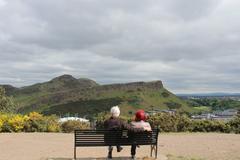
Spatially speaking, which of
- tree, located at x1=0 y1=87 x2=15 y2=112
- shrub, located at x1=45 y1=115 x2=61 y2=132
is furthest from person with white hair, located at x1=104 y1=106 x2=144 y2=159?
tree, located at x1=0 y1=87 x2=15 y2=112

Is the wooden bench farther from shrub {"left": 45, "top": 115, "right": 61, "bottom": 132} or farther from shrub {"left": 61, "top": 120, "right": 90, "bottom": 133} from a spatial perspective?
shrub {"left": 61, "top": 120, "right": 90, "bottom": 133}

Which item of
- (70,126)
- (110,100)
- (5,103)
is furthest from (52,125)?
(110,100)

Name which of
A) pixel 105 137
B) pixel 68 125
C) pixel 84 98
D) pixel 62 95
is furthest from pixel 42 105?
pixel 105 137

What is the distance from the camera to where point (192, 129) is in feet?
82.4

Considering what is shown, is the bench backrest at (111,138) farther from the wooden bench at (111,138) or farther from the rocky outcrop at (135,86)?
the rocky outcrop at (135,86)

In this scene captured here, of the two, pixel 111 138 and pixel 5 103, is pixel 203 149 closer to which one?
pixel 111 138

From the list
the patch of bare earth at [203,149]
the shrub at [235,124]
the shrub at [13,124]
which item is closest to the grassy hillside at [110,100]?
the shrub at [235,124]

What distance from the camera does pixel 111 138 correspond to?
12.7 meters

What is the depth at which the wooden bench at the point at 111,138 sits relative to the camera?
1265 centimetres

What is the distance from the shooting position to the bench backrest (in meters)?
12.6

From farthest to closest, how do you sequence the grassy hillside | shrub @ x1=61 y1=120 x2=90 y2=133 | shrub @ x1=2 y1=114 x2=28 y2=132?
the grassy hillside, shrub @ x1=61 y1=120 x2=90 y2=133, shrub @ x1=2 y1=114 x2=28 y2=132

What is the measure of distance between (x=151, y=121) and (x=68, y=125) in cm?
447

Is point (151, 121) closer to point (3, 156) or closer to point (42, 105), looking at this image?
point (3, 156)

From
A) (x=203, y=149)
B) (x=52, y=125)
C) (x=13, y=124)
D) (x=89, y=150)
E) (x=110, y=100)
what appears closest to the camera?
(x=89, y=150)
